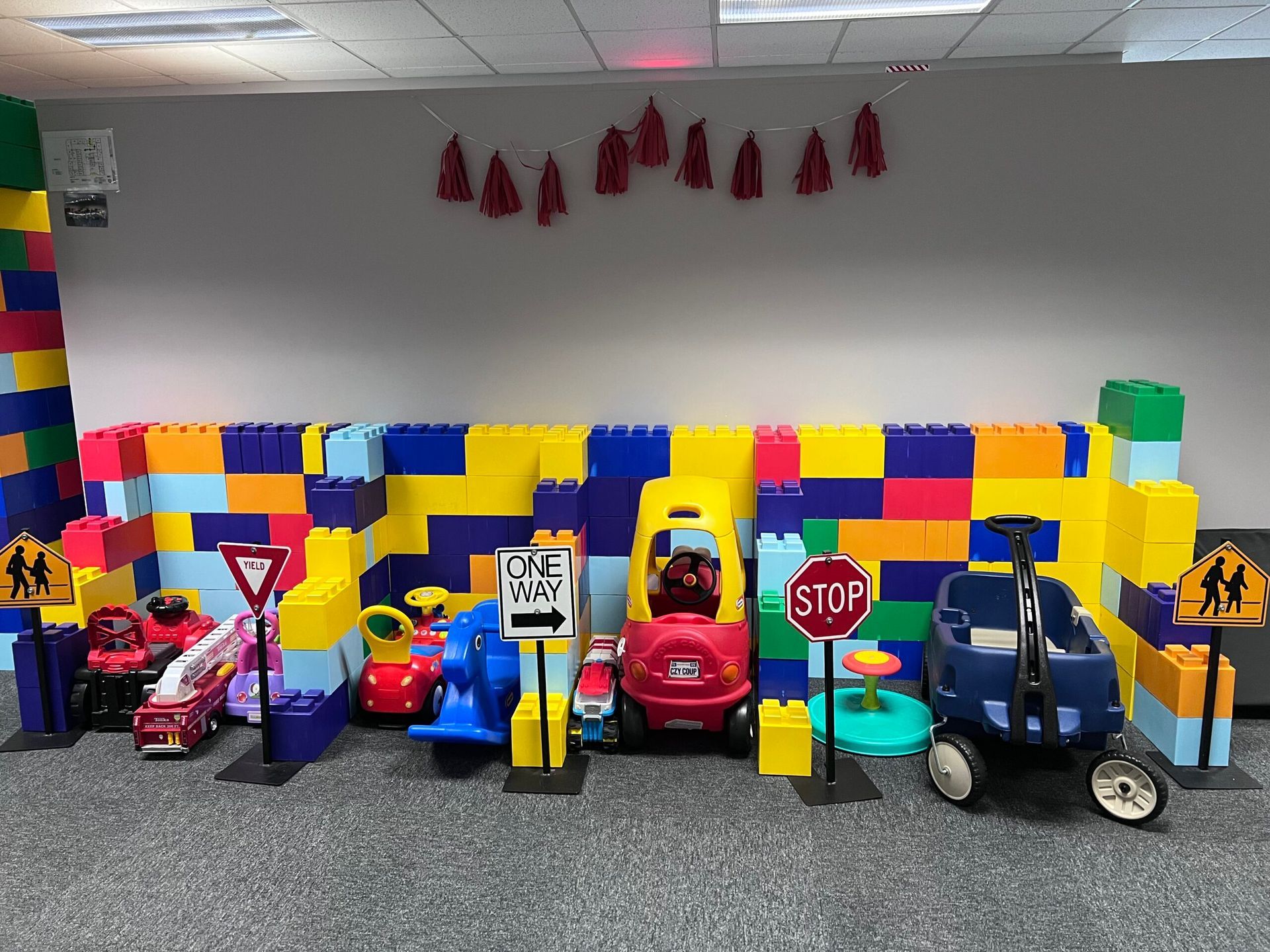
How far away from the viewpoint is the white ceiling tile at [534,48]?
4465mm

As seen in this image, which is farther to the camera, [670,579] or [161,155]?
[161,155]

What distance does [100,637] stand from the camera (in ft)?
14.5

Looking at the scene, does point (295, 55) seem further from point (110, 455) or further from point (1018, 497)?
point (1018, 497)

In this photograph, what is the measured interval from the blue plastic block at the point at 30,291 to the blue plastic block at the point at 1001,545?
211 inches

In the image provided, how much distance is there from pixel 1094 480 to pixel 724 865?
111 inches

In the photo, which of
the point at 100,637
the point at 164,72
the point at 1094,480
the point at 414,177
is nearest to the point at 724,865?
the point at 1094,480

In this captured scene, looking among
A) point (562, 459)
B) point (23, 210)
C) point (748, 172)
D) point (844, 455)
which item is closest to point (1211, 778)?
point (844, 455)

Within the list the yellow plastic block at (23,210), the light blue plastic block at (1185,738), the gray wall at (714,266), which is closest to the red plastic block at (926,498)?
the gray wall at (714,266)

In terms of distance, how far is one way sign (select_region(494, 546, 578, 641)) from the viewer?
345cm

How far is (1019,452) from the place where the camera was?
4.60m

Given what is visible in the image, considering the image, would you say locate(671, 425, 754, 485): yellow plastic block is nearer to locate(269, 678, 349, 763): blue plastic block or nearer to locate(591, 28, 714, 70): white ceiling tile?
locate(591, 28, 714, 70): white ceiling tile


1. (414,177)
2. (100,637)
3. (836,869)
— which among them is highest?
(414,177)

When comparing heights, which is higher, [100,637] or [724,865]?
[100,637]

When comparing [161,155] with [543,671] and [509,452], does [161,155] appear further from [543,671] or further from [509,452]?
[543,671]
